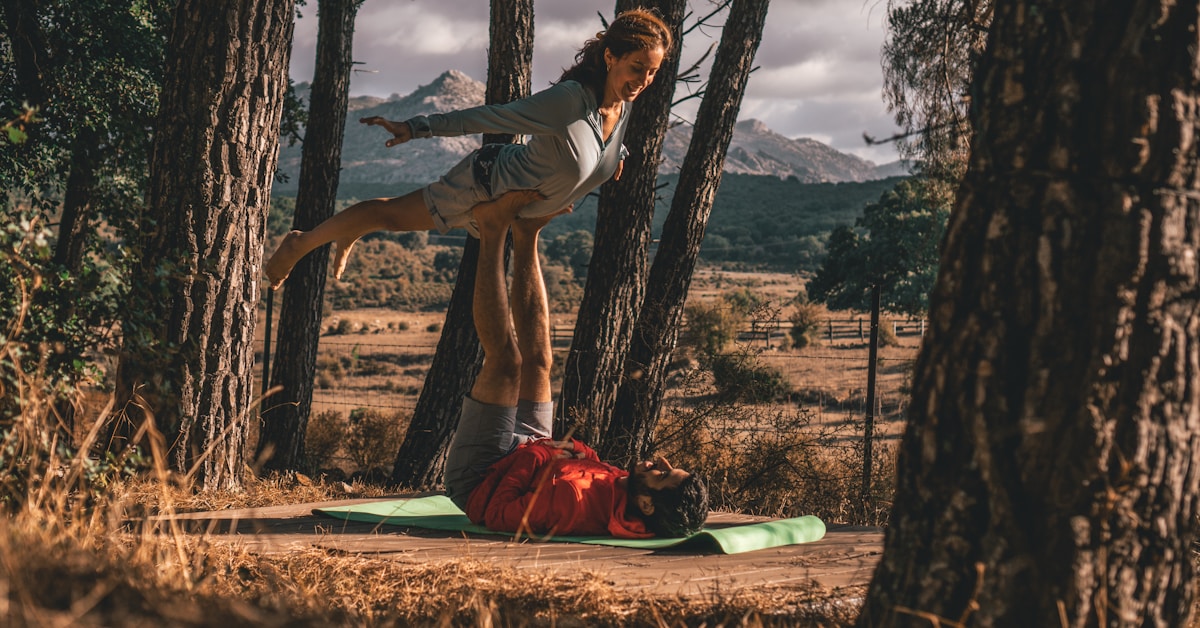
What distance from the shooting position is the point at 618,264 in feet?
23.4

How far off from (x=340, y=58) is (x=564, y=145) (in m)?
4.82

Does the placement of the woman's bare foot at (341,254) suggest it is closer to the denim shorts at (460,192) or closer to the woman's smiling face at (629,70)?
the denim shorts at (460,192)

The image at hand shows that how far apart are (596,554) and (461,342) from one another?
166 inches

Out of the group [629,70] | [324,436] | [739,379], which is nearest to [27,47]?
[324,436]

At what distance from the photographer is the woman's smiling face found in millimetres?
4695

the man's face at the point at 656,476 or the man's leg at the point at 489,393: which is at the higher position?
the man's leg at the point at 489,393

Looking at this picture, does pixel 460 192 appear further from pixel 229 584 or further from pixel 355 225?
pixel 229 584

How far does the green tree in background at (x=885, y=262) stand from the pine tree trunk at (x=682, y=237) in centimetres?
3323

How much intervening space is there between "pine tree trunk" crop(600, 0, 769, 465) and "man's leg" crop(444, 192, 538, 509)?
9.65 ft

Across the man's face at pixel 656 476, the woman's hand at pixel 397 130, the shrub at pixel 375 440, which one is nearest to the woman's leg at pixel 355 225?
the woman's hand at pixel 397 130

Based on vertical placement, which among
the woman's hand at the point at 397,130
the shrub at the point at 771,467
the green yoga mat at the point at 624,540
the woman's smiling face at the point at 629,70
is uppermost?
the woman's smiling face at the point at 629,70

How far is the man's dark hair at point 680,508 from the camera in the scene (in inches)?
169

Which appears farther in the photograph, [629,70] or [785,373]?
[785,373]

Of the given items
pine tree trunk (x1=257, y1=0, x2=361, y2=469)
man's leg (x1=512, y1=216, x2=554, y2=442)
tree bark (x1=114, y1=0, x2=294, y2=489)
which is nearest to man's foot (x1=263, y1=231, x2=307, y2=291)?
tree bark (x1=114, y1=0, x2=294, y2=489)
